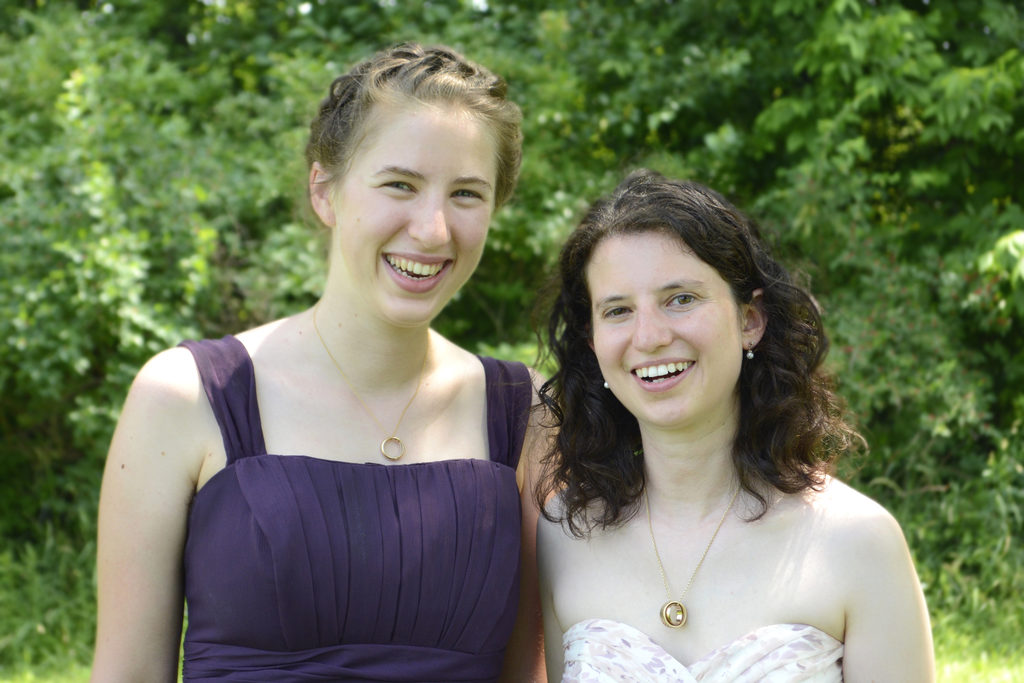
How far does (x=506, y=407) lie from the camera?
114 inches

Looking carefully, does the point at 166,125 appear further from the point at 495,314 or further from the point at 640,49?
the point at 640,49

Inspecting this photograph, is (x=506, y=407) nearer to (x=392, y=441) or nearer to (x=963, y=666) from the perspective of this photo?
(x=392, y=441)

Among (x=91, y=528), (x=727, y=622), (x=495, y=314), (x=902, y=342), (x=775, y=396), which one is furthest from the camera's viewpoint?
(x=495, y=314)

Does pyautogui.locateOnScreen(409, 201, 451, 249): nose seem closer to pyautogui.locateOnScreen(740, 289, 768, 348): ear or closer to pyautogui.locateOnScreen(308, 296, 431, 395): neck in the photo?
pyautogui.locateOnScreen(308, 296, 431, 395): neck

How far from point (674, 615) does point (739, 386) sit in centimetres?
59

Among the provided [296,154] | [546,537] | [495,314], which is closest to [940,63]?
[495,314]

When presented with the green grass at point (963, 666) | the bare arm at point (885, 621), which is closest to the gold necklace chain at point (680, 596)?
the bare arm at point (885, 621)

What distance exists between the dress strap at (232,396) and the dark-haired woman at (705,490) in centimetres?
79

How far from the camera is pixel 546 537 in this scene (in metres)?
2.78

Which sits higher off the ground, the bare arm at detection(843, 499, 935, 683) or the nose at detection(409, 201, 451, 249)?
the nose at detection(409, 201, 451, 249)

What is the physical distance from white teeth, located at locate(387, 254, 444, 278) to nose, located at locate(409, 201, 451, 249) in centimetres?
6

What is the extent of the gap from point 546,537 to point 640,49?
12.7ft

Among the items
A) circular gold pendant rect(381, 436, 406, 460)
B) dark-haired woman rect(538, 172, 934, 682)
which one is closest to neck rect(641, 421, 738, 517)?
dark-haired woman rect(538, 172, 934, 682)

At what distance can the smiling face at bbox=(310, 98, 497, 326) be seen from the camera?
253 centimetres
